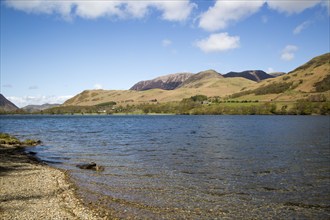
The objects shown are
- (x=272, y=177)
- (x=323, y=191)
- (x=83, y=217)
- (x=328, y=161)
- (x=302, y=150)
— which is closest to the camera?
(x=83, y=217)

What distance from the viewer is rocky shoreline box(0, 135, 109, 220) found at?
1664 cm

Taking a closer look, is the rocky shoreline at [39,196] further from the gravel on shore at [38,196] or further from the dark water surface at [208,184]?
the dark water surface at [208,184]

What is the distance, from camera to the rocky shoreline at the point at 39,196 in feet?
54.6

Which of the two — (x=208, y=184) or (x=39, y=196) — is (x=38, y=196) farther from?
(x=208, y=184)

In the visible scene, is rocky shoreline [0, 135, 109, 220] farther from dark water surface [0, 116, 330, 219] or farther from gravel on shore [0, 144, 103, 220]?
dark water surface [0, 116, 330, 219]

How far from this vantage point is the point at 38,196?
66.7 feet

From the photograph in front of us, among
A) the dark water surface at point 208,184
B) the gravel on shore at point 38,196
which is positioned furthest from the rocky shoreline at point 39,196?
the dark water surface at point 208,184

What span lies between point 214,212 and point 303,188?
9933mm

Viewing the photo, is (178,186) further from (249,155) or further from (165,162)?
(249,155)

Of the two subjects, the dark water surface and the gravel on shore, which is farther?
the dark water surface

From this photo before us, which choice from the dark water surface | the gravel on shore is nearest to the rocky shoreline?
the gravel on shore

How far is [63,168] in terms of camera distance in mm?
33156

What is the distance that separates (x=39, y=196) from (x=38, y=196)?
6 cm

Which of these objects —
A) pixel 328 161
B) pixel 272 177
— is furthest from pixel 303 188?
pixel 328 161
